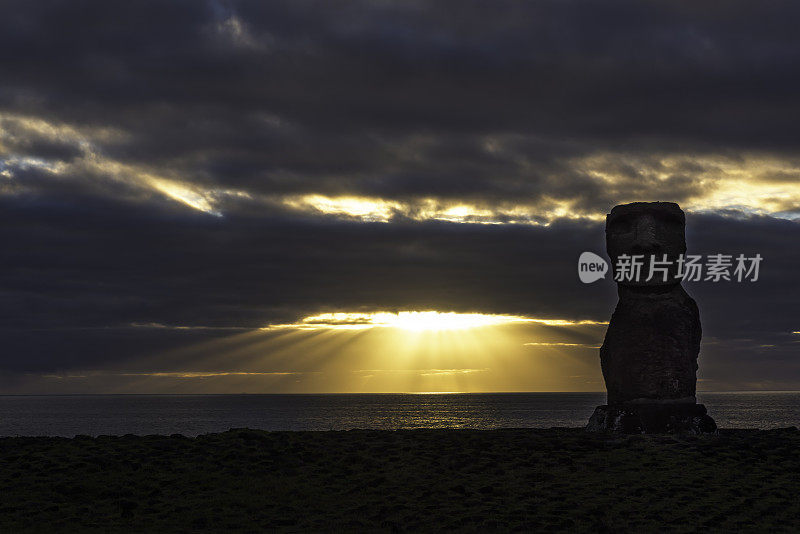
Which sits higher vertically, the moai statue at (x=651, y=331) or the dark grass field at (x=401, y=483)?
the moai statue at (x=651, y=331)

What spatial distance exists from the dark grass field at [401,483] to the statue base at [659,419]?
99 cm

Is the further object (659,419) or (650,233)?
(650,233)

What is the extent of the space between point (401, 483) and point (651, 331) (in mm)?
11080

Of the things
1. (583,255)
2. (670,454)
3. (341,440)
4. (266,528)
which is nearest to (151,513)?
(266,528)

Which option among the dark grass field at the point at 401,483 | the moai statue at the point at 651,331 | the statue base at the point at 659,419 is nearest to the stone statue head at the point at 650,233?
the moai statue at the point at 651,331

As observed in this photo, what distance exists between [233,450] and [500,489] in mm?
7864

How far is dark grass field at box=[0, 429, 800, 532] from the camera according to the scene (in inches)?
613

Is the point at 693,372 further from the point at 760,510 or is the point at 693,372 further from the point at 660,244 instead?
the point at 760,510

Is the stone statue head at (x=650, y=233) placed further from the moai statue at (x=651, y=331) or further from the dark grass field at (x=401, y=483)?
the dark grass field at (x=401, y=483)

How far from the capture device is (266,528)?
50.1 ft

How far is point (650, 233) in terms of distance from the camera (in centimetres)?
2523

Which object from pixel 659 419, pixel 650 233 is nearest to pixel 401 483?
pixel 659 419

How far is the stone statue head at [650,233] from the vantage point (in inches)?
996

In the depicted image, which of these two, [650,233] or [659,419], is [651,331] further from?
[650,233]
